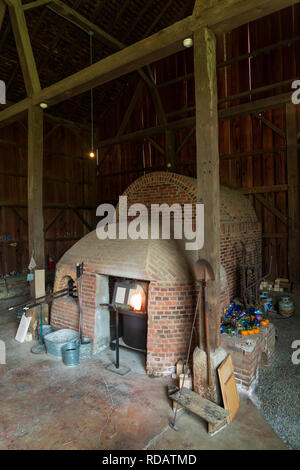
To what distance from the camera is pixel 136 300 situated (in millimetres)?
5246

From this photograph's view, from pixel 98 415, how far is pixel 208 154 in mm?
3832

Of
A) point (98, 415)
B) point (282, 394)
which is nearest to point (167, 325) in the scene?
point (98, 415)

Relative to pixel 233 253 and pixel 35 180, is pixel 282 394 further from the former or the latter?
pixel 35 180

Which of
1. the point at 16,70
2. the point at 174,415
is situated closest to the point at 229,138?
the point at 16,70

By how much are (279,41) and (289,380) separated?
30.7ft

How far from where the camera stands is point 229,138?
33.2ft

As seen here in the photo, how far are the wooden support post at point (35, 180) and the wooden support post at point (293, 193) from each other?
7.09m

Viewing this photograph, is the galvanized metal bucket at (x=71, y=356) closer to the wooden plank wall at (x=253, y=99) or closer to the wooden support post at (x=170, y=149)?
the wooden plank wall at (x=253, y=99)

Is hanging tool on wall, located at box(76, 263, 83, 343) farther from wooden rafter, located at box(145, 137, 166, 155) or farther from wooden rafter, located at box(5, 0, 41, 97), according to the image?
wooden rafter, located at box(145, 137, 166, 155)

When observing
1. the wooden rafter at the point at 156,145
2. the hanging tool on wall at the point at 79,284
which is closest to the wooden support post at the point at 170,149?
the wooden rafter at the point at 156,145

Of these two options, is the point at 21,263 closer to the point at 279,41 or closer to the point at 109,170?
the point at 109,170

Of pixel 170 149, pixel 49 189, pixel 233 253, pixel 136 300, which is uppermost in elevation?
pixel 170 149

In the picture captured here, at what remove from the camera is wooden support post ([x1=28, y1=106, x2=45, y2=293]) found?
6.64 m

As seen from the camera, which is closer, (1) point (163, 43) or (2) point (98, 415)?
(2) point (98, 415)
